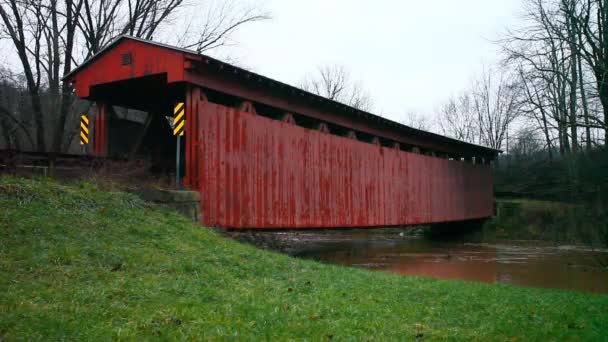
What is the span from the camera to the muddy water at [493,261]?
11.6m

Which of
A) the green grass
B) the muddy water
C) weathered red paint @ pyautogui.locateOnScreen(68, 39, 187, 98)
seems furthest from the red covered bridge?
the green grass

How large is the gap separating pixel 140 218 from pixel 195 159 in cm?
250

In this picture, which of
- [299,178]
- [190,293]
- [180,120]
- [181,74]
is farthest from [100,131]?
[190,293]

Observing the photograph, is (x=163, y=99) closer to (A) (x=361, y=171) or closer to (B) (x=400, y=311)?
(A) (x=361, y=171)

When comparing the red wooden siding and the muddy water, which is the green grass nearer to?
the red wooden siding

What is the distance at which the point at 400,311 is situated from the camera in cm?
514

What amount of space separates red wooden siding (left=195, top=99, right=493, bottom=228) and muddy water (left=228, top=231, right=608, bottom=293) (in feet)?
4.20

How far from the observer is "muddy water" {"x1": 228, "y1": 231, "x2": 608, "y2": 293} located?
11641 millimetres

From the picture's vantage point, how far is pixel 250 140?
37.6 feet

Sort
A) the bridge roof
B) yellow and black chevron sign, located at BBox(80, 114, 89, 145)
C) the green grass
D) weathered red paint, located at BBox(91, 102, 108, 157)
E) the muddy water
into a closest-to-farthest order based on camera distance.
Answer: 1. the green grass
2. the bridge roof
3. yellow and black chevron sign, located at BBox(80, 114, 89, 145)
4. the muddy water
5. weathered red paint, located at BBox(91, 102, 108, 157)

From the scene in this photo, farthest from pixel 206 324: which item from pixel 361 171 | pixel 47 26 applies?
pixel 47 26

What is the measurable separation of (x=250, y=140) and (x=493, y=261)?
8.76 metres

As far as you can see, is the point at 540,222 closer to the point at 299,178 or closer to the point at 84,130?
the point at 299,178

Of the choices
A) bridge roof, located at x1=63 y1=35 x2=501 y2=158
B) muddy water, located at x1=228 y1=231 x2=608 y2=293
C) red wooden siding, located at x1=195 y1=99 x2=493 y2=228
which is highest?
bridge roof, located at x1=63 y1=35 x2=501 y2=158
